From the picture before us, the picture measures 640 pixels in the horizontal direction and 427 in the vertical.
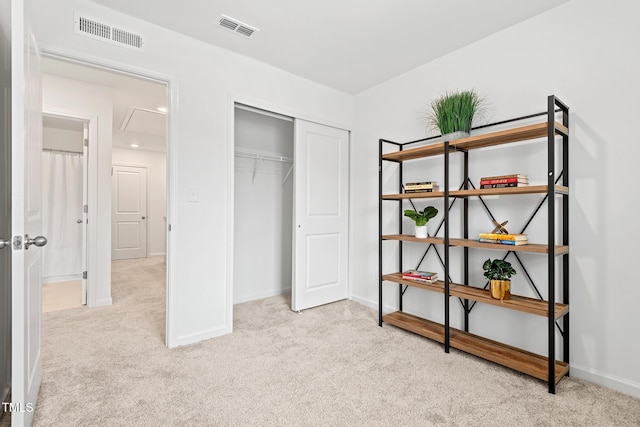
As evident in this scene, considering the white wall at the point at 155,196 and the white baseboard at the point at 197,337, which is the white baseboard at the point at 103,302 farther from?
the white wall at the point at 155,196

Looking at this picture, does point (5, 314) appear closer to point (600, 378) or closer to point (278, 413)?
point (278, 413)

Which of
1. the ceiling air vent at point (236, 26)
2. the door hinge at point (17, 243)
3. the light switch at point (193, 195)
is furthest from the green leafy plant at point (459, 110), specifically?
the door hinge at point (17, 243)

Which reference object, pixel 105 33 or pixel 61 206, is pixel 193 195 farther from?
pixel 61 206

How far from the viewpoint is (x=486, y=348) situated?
2223mm

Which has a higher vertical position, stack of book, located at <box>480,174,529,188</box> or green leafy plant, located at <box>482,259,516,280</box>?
stack of book, located at <box>480,174,529,188</box>

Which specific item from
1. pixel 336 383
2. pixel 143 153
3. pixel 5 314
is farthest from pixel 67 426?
pixel 143 153

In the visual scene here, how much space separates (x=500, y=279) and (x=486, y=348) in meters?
0.52

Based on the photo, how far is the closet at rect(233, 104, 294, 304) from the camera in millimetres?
3633

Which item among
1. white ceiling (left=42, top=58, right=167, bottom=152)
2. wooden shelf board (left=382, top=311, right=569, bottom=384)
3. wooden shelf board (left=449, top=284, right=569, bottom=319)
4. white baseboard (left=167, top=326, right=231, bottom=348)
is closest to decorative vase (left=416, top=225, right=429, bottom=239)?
wooden shelf board (left=449, top=284, right=569, bottom=319)

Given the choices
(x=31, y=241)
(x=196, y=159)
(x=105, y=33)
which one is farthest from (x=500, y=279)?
(x=105, y=33)

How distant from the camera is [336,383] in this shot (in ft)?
6.30

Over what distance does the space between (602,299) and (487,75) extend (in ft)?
5.76

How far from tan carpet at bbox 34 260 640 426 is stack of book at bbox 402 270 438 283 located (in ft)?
1.57

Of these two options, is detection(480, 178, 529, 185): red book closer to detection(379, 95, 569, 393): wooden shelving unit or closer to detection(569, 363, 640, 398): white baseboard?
detection(379, 95, 569, 393): wooden shelving unit
